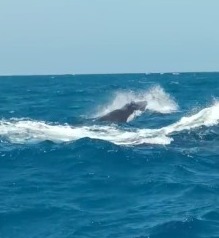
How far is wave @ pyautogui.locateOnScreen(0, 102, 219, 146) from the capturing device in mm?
25578

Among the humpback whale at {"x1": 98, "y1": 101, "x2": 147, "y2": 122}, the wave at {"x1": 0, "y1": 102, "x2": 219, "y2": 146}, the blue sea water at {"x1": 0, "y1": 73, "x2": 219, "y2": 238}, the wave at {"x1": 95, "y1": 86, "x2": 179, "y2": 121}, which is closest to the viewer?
the blue sea water at {"x1": 0, "y1": 73, "x2": 219, "y2": 238}

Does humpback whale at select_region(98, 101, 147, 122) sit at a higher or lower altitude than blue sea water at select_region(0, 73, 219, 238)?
higher

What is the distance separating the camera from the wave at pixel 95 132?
25.6 m

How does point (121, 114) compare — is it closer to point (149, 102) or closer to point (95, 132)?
point (95, 132)

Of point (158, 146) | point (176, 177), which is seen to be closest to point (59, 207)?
point (176, 177)

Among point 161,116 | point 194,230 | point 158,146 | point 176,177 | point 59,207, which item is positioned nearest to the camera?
point 194,230

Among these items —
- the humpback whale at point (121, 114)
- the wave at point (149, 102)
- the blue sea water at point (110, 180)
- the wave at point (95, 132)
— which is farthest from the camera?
the wave at point (149, 102)

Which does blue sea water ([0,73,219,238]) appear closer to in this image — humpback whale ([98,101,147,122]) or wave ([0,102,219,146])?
wave ([0,102,219,146])

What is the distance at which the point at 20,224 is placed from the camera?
13.8 meters

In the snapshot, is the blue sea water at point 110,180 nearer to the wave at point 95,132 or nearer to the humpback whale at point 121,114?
the wave at point 95,132

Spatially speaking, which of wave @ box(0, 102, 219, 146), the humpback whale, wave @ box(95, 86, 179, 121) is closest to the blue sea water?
wave @ box(0, 102, 219, 146)

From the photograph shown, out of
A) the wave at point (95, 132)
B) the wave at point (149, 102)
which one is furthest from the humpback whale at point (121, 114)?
the wave at point (95, 132)

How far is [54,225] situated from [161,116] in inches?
994

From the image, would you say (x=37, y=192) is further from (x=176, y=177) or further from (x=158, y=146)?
(x=158, y=146)
